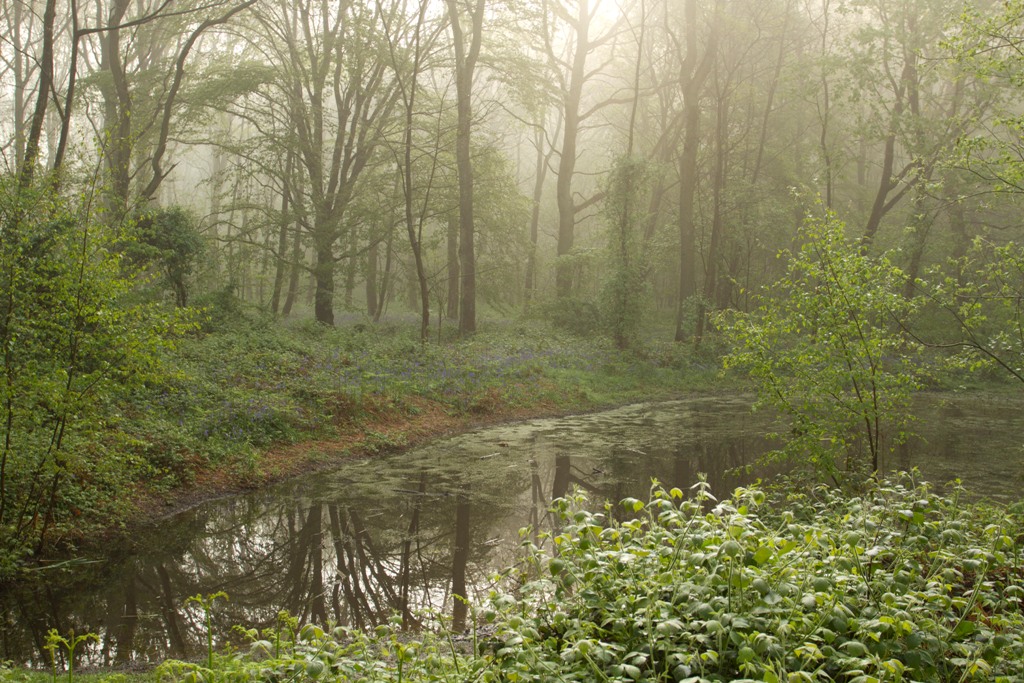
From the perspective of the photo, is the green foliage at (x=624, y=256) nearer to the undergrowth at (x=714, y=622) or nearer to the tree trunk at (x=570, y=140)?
the tree trunk at (x=570, y=140)

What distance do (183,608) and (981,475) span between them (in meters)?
10.5

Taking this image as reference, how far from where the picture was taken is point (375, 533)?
8.25 meters

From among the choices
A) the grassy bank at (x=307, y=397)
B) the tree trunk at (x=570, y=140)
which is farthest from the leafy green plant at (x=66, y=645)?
the tree trunk at (x=570, y=140)

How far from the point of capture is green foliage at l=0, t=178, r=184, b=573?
6543 millimetres

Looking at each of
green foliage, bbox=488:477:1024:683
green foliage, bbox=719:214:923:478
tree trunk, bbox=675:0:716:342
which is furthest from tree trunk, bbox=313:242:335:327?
green foliage, bbox=488:477:1024:683

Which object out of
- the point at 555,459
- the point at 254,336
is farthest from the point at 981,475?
the point at 254,336

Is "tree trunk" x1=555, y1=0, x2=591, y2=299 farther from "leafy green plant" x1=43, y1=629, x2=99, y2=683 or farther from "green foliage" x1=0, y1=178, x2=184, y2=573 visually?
"leafy green plant" x1=43, y1=629, x2=99, y2=683

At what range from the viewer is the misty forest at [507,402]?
3.57 meters

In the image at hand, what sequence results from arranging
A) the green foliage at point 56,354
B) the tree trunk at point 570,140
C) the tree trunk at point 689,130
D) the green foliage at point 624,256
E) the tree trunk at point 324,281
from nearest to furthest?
the green foliage at point 56,354 < the tree trunk at point 324,281 < the green foliage at point 624,256 < the tree trunk at point 689,130 < the tree trunk at point 570,140

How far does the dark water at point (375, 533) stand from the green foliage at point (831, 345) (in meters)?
1.40

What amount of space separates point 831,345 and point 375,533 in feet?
17.8

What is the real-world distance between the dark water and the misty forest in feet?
0.19

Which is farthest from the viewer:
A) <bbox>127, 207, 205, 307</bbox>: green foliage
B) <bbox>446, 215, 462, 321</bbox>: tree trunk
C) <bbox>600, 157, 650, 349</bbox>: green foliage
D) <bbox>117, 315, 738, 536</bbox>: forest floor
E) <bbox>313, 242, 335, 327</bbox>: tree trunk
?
<bbox>446, 215, 462, 321</bbox>: tree trunk

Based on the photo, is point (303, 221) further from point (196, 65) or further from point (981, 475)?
point (981, 475)
